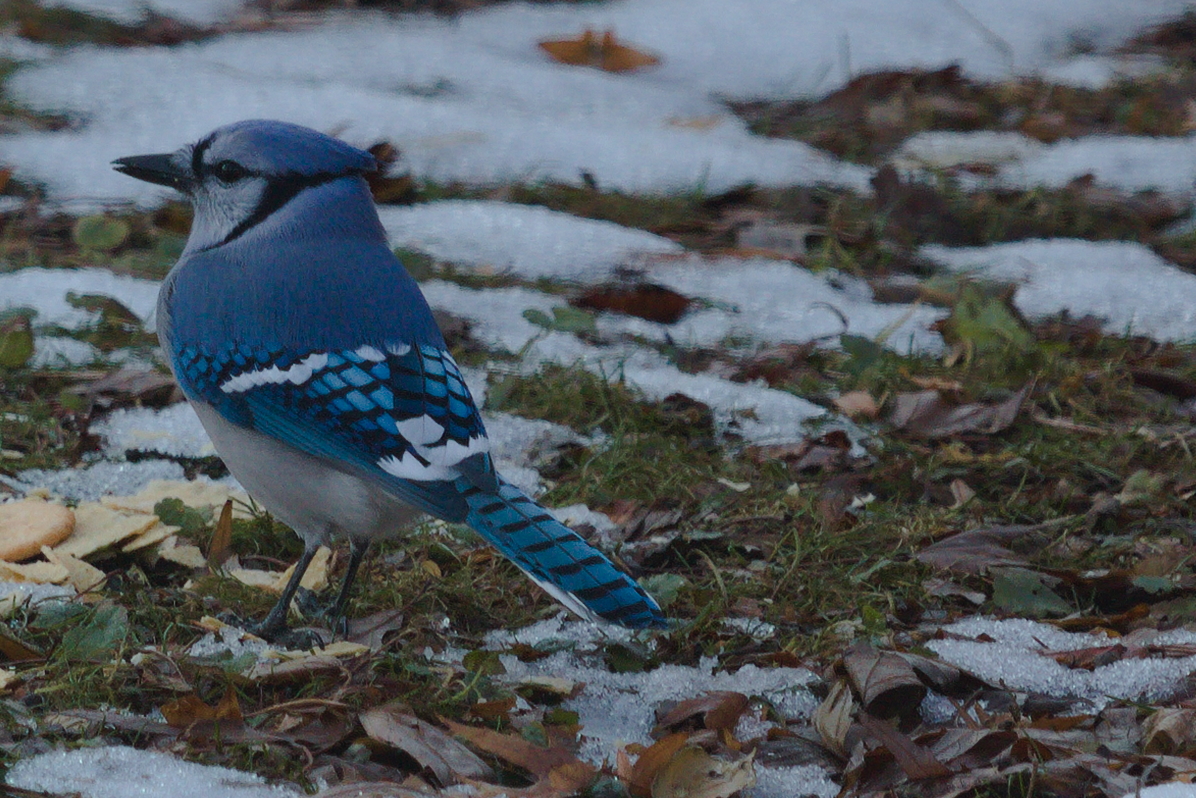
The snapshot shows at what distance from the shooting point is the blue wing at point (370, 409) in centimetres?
263

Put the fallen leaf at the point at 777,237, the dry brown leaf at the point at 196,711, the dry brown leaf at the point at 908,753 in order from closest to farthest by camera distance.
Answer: the dry brown leaf at the point at 908,753
the dry brown leaf at the point at 196,711
the fallen leaf at the point at 777,237

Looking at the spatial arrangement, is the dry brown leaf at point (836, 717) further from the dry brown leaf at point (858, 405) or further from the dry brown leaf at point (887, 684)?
the dry brown leaf at point (858, 405)

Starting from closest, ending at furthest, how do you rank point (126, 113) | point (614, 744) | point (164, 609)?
point (614, 744) → point (164, 609) → point (126, 113)

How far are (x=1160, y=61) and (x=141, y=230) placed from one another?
196 inches

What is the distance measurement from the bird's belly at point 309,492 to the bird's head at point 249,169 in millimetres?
448

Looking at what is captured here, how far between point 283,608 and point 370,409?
0.44m

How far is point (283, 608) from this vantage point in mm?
2848

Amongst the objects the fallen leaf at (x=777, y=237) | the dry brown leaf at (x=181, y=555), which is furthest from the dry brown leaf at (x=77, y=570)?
the fallen leaf at (x=777, y=237)

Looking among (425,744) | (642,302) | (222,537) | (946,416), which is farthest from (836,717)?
(642,302)

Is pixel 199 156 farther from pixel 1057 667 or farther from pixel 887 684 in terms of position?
pixel 1057 667

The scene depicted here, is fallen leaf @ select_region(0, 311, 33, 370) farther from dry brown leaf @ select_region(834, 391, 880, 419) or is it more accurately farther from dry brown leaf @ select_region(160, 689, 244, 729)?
dry brown leaf @ select_region(834, 391, 880, 419)

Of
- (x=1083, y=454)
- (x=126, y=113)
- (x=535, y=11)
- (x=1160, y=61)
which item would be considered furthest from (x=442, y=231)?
(x=1160, y=61)

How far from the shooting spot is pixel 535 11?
25.6 feet

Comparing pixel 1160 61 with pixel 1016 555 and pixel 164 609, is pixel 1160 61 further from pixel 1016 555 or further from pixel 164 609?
pixel 164 609
